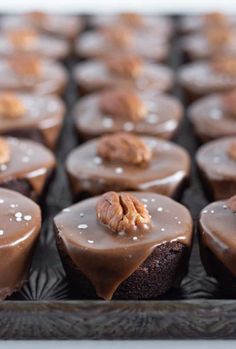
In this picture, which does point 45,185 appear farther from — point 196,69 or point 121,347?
point 196,69

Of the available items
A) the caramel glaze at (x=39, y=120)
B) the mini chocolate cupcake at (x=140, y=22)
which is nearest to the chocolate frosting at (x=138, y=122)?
the caramel glaze at (x=39, y=120)

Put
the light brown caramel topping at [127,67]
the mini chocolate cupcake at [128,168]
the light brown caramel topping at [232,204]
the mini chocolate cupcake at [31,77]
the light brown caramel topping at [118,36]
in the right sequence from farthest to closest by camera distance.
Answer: the light brown caramel topping at [118,36] → the light brown caramel topping at [127,67] → the mini chocolate cupcake at [31,77] → the mini chocolate cupcake at [128,168] → the light brown caramel topping at [232,204]

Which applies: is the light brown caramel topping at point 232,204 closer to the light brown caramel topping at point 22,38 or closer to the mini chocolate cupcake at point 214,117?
the mini chocolate cupcake at point 214,117

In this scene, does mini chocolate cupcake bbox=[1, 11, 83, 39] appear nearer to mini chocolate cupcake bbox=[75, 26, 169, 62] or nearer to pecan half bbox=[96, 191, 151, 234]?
mini chocolate cupcake bbox=[75, 26, 169, 62]

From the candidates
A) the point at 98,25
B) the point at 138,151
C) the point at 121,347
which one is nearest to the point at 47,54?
the point at 98,25

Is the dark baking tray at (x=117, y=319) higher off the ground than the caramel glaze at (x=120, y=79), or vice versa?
the dark baking tray at (x=117, y=319)

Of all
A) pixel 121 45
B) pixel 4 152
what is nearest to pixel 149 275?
pixel 4 152

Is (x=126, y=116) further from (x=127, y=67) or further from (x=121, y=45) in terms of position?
(x=121, y=45)
